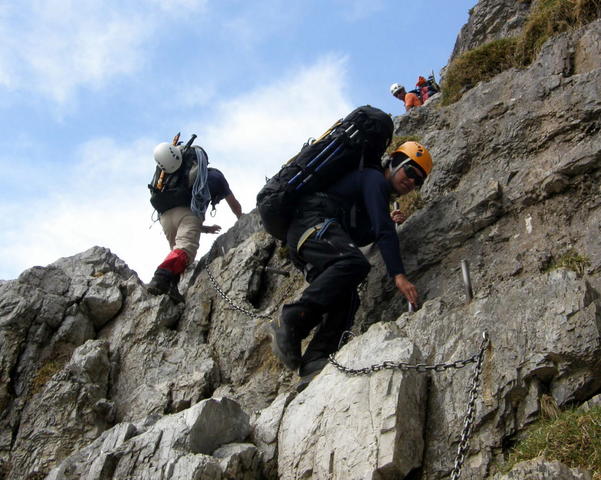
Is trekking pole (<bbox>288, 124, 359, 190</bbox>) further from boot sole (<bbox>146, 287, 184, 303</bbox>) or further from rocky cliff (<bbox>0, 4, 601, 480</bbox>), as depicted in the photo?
boot sole (<bbox>146, 287, 184, 303</bbox>)

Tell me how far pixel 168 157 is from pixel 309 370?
6.20 m

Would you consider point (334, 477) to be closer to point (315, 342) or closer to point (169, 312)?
point (315, 342)

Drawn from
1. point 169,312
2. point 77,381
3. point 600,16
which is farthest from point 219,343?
point 600,16

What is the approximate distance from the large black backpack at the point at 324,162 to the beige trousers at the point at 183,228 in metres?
3.66

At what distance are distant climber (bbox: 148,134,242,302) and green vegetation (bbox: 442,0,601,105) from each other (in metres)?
5.03

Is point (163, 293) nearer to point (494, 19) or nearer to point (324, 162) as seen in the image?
point (324, 162)

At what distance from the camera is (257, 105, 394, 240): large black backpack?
10102 millimetres

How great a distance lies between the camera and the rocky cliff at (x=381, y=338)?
22.5ft

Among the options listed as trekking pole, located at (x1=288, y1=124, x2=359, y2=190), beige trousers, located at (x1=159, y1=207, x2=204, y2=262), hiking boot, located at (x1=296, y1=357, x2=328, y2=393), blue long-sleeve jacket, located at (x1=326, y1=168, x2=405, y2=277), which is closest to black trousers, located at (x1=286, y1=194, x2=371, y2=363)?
hiking boot, located at (x1=296, y1=357, x2=328, y2=393)

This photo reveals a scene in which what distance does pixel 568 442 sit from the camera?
590 centimetres

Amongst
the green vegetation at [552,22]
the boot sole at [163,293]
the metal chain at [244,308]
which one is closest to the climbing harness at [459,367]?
the metal chain at [244,308]

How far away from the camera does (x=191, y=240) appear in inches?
542

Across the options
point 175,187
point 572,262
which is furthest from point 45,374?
point 572,262

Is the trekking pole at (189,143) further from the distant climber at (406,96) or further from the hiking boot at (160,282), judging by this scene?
the distant climber at (406,96)
